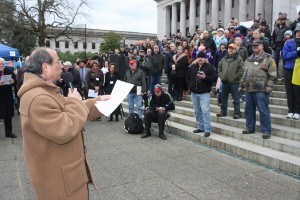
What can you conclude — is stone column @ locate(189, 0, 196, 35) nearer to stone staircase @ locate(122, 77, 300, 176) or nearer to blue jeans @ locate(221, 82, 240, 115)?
stone staircase @ locate(122, 77, 300, 176)

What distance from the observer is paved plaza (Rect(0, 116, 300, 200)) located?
439cm

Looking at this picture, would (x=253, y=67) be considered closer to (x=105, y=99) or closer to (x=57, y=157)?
(x=105, y=99)

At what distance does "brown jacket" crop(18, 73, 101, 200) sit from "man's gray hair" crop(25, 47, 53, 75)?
0.05 metres

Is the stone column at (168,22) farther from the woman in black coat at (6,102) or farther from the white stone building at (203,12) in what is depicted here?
the woman in black coat at (6,102)

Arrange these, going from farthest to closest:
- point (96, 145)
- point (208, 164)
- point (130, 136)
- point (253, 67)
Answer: point (130, 136), point (96, 145), point (253, 67), point (208, 164)

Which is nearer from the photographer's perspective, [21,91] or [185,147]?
[21,91]

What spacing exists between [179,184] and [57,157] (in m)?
3.05

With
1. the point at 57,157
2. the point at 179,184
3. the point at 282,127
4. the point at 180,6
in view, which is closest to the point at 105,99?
the point at 57,157

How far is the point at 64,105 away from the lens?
2.14 m

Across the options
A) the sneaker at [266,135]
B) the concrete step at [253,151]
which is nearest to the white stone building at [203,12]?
the concrete step at [253,151]

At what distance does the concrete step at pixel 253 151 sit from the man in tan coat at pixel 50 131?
4315 millimetres

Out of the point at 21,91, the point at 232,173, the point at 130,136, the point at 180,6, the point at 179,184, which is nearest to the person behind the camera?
the point at 21,91

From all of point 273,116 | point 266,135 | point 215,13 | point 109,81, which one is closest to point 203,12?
point 215,13

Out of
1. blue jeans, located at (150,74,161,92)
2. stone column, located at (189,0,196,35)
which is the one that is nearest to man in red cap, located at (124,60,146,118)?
blue jeans, located at (150,74,161,92)
